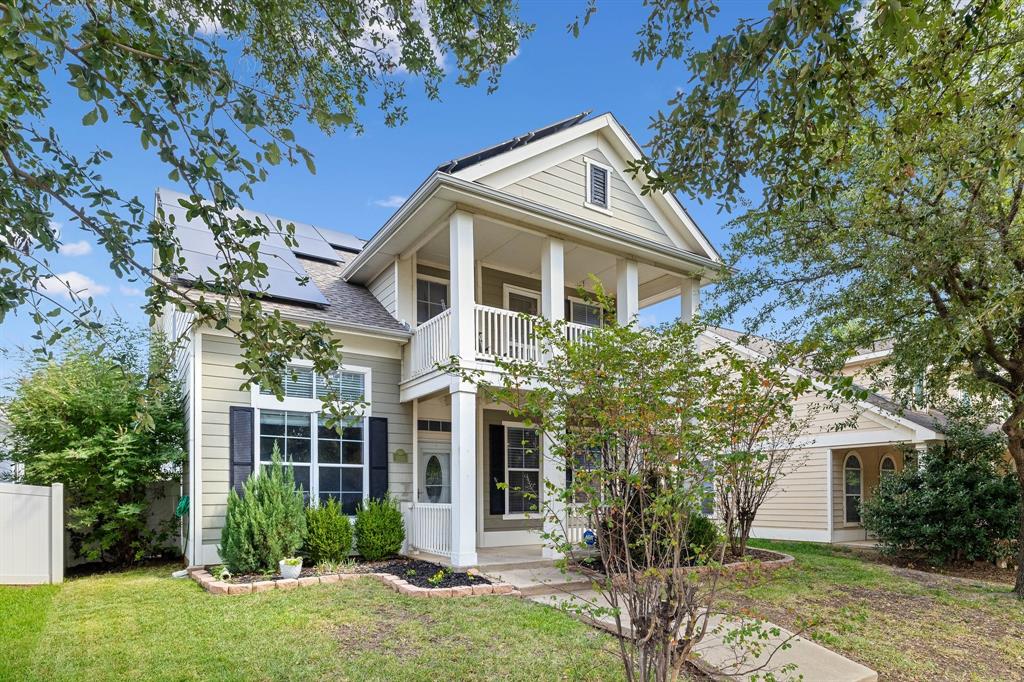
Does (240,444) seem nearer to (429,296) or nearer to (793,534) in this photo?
(429,296)

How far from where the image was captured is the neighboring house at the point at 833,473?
1386 centimetres

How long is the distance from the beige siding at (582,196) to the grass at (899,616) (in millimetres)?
6064

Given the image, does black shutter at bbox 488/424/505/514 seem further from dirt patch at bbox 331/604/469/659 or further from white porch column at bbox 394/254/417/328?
dirt patch at bbox 331/604/469/659

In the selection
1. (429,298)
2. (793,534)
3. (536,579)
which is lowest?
(793,534)

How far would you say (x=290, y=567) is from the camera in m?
7.71

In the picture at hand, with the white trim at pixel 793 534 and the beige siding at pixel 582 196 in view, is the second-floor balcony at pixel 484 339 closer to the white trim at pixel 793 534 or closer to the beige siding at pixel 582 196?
the beige siding at pixel 582 196

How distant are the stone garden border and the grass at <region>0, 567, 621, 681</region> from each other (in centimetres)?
16

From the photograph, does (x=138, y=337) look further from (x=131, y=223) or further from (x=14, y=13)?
(x=14, y=13)

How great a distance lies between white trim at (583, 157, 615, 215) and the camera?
34.8ft

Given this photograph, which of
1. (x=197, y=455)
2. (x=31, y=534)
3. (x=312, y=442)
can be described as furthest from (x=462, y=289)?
(x=31, y=534)

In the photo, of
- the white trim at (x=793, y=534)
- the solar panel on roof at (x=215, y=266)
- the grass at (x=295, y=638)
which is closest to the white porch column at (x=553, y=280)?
the solar panel on roof at (x=215, y=266)

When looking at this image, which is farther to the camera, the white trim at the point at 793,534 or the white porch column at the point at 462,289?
the white trim at the point at 793,534

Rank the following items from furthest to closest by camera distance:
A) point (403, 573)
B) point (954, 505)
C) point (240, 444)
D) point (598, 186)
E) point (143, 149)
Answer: point (598, 186) < point (954, 505) < point (240, 444) < point (403, 573) < point (143, 149)

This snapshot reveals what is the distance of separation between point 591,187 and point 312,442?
6219mm
